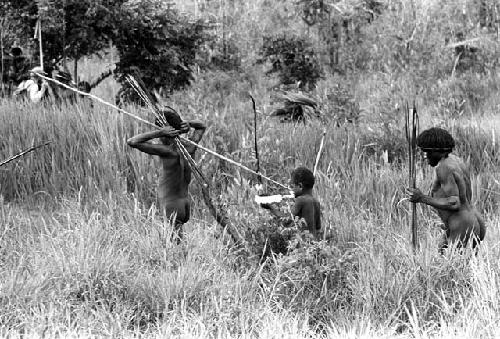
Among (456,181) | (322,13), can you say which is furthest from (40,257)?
(322,13)

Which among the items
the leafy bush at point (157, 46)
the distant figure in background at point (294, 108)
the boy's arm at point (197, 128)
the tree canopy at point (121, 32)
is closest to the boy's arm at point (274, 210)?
the boy's arm at point (197, 128)

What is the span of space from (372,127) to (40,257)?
13.8ft

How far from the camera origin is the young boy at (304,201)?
15.6 feet

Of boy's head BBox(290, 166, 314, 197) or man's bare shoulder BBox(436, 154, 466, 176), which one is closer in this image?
man's bare shoulder BBox(436, 154, 466, 176)

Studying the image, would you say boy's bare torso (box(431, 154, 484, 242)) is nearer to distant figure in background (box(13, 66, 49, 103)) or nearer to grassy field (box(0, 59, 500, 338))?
grassy field (box(0, 59, 500, 338))

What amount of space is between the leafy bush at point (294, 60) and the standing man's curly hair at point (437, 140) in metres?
7.56

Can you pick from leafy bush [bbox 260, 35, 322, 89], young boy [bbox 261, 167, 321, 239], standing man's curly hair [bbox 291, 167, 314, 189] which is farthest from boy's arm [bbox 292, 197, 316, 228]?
leafy bush [bbox 260, 35, 322, 89]

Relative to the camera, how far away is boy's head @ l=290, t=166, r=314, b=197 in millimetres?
4754

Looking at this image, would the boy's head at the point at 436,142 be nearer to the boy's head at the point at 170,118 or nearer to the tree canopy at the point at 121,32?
the boy's head at the point at 170,118

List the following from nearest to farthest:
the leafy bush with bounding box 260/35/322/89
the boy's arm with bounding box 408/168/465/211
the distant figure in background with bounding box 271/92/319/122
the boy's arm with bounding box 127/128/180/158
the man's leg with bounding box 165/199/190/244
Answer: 1. the boy's arm with bounding box 408/168/465/211
2. the boy's arm with bounding box 127/128/180/158
3. the man's leg with bounding box 165/199/190/244
4. the distant figure in background with bounding box 271/92/319/122
5. the leafy bush with bounding box 260/35/322/89

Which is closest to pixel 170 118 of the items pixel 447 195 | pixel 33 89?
pixel 447 195

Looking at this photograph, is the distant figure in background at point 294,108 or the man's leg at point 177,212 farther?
the distant figure in background at point 294,108

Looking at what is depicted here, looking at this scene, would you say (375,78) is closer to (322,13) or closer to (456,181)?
(322,13)

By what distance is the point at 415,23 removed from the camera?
48.5 ft
